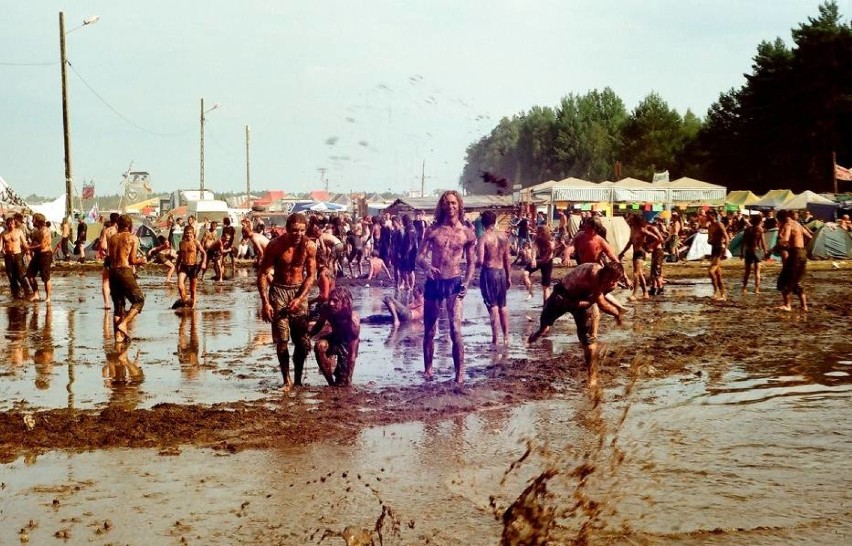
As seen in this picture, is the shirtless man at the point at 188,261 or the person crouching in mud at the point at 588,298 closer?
the person crouching in mud at the point at 588,298

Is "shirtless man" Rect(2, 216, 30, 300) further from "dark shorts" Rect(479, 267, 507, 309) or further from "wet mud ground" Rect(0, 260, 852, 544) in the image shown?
"dark shorts" Rect(479, 267, 507, 309)

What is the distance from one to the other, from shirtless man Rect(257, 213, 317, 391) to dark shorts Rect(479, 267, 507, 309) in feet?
11.3

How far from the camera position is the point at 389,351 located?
13.6m

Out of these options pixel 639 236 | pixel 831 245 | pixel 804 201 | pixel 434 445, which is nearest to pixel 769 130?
pixel 804 201

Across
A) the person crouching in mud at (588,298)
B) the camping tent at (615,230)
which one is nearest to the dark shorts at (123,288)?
the person crouching in mud at (588,298)

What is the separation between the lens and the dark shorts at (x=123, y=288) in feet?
47.5

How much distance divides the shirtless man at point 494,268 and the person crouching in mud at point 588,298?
1920mm

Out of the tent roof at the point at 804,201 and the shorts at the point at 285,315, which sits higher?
the tent roof at the point at 804,201

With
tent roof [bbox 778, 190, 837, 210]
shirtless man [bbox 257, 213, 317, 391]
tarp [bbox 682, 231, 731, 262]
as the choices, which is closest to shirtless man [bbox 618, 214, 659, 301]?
shirtless man [bbox 257, 213, 317, 391]

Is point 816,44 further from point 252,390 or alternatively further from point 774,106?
point 252,390

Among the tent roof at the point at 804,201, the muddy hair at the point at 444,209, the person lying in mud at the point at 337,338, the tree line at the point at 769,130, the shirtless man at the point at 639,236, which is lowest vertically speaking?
the person lying in mud at the point at 337,338

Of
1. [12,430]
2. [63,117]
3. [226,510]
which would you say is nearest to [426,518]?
[226,510]

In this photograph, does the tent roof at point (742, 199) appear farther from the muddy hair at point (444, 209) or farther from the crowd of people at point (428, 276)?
the muddy hair at point (444, 209)

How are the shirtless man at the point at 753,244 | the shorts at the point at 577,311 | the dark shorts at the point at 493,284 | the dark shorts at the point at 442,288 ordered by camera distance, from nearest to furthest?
the dark shorts at the point at 442,288 → the shorts at the point at 577,311 → the dark shorts at the point at 493,284 → the shirtless man at the point at 753,244
